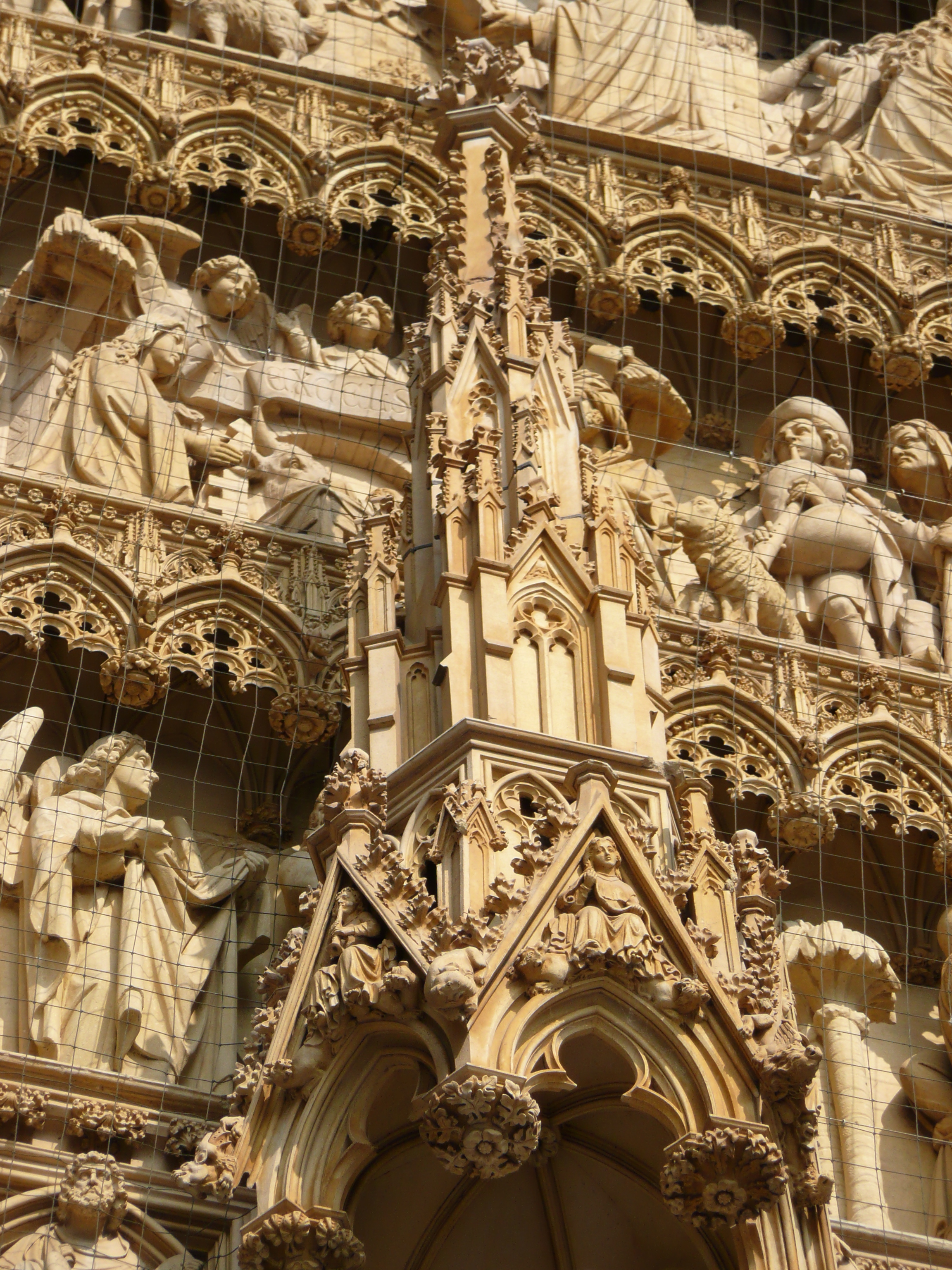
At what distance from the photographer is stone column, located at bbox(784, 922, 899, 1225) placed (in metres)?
9.97

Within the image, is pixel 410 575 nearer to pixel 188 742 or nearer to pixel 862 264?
pixel 188 742

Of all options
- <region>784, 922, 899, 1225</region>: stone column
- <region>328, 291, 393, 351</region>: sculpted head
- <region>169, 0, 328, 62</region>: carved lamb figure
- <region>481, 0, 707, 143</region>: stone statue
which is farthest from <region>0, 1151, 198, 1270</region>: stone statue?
<region>481, 0, 707, 143</region>: stone statue

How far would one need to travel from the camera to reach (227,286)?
1221 cm

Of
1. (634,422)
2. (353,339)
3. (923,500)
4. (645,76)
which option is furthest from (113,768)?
(645,76)

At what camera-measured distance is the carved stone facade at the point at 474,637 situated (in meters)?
8.22

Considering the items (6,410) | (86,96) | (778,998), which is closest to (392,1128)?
(778,998)

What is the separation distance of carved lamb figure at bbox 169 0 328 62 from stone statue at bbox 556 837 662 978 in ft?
20.9

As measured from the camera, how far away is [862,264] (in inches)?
531

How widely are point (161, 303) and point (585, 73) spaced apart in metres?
3.36

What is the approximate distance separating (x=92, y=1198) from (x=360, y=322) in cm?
525

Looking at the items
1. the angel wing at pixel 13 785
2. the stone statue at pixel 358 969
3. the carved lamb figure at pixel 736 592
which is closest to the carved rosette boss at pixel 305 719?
the angel wing at pixel 13 785

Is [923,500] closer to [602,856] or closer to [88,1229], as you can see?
[602,856]

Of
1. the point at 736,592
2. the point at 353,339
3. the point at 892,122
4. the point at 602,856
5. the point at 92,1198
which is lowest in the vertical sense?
the point at 92,1198

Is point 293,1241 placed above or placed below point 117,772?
below
